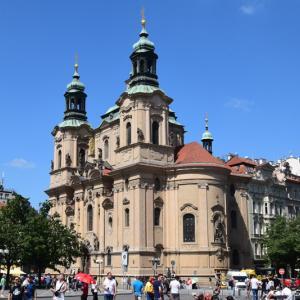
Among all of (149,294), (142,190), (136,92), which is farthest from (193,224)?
(149,294)

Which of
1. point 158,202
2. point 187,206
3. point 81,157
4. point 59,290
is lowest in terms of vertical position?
point 59,290

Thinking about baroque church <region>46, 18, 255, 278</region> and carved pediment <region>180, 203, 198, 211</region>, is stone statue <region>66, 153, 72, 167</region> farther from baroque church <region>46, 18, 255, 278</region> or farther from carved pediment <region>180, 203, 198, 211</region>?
carved pediment <region>180, 203, 198, 211</region>

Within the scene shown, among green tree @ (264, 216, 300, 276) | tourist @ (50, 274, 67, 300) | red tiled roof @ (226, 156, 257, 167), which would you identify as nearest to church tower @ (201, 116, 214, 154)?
red tiled roof @ (226, 156, 257, 167)

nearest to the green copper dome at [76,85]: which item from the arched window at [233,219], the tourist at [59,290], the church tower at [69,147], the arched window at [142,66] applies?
the church tower at [69,147]

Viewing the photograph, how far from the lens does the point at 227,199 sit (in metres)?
65.4

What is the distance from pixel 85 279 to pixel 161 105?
4063 centimetres

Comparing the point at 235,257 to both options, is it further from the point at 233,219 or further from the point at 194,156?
the point at 194,156

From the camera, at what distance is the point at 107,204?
65188 mm

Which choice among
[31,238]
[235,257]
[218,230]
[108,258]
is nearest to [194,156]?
[218,230]

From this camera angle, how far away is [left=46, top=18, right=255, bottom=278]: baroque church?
194 feet

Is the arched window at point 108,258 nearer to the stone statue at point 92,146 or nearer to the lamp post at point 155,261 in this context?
the lamp post at point 155,261

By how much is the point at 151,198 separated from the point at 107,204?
23.1 ft

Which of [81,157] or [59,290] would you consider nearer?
[59,290]

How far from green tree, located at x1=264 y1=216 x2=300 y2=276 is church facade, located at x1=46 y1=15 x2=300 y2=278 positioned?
468 cm
